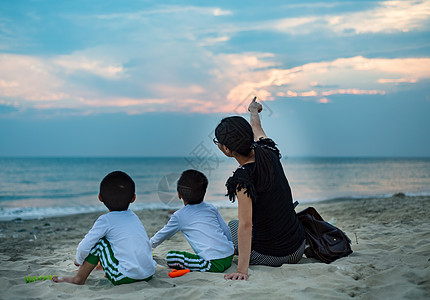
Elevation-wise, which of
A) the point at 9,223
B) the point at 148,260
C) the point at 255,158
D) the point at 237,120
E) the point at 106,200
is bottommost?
the point at 9,223

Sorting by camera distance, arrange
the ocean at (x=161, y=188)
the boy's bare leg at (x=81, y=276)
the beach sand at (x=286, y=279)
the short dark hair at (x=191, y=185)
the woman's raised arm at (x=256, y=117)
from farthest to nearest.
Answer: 1. the ocean at (x=161, y=188)
2. the woman's raised arm at (x=256, y=117)
3. the short dark hair at (x=191, y=185)
4. the boy's bare leg at (x=81, y=276)
5. the beach sand at (x=286, y=279)

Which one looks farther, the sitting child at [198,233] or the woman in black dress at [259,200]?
the sitting child at [198,233]

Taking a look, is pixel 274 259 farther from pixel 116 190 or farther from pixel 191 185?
pixel 116 190

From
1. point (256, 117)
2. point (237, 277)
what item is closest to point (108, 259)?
point (237, 277)

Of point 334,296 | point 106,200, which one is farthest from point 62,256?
point 334,296

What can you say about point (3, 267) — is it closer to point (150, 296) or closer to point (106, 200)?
point (106, 200)

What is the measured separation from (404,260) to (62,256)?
13.0 ft

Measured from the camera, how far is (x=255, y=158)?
3098 millimetres

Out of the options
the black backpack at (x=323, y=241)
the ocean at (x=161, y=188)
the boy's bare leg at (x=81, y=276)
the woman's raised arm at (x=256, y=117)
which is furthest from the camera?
the ocean at (x=161, y=188)

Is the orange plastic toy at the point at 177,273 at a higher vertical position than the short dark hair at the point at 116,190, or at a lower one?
lower

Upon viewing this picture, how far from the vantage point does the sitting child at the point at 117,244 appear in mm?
2947

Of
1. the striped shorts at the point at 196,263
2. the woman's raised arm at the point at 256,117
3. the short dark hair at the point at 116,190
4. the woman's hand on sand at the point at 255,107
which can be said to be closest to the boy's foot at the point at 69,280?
the short dark hair at the point at 116,190

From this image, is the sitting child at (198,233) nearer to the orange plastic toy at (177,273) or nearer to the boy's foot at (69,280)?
the orange plastic toy at (177,273)

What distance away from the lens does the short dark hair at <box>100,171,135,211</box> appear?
3.03 m
